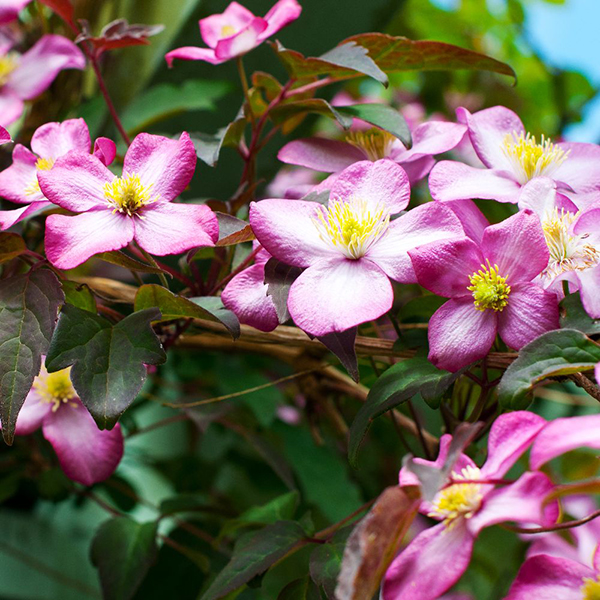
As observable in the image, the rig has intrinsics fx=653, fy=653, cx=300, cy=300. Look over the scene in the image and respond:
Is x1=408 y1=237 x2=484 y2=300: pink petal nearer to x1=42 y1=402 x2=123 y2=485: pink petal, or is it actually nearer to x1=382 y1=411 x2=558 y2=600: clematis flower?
x1=382 y1=411 x2=558 y2=600: clematis flower

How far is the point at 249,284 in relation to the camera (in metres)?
0.36

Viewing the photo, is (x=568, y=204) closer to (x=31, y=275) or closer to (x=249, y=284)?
(x=249, y=284)

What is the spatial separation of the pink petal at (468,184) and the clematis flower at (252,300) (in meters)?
0.11

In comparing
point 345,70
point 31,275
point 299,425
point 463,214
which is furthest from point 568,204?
point 299,425

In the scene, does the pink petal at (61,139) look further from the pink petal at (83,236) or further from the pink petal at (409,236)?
the pink petal at (409,236)

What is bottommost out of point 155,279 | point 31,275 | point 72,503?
point 72,503

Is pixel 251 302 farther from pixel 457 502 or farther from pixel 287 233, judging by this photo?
pixel 457 502

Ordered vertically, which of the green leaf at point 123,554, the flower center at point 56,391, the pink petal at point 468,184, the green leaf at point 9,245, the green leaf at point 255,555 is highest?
the pink petal at point 468,184

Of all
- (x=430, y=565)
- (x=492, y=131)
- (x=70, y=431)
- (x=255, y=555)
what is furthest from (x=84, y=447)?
(x=492, y=131)

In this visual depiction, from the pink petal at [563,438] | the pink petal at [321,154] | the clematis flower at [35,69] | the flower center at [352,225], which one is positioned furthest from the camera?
the clematis flower at [35,69]

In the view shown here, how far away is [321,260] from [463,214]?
84mm

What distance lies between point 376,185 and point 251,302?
10 centimetres

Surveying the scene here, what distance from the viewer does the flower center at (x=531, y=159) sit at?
393mm

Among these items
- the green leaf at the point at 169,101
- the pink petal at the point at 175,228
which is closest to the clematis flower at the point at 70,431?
the pink petal at the point at 175,228
